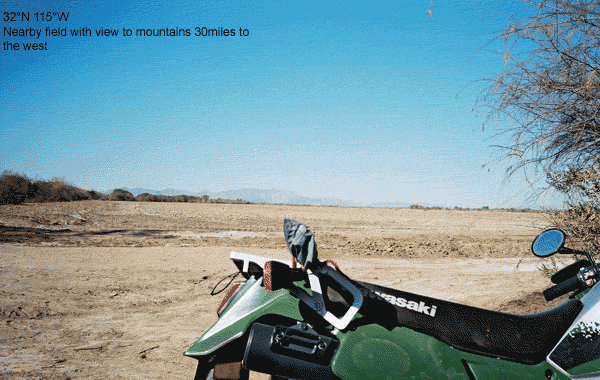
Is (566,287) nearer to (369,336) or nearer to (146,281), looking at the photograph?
(369,336)

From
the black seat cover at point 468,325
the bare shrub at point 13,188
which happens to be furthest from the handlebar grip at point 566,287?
the bare shrub at point 13,188

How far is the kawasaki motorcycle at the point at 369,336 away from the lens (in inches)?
76.0

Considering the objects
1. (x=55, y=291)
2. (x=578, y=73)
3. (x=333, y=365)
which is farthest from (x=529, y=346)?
(x=55, y=291)

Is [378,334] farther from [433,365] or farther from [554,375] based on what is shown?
[554,375]

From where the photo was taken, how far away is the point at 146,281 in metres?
8.14

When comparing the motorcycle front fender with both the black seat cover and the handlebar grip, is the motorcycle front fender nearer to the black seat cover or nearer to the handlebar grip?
the black seat cover

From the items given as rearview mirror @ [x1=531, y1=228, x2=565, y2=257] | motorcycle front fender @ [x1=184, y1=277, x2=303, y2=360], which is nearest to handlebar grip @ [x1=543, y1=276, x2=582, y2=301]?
rearview mirror @ [x1=531, y1=228, x2=565, y2=257]

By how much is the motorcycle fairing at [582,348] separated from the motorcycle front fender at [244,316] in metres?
1.49

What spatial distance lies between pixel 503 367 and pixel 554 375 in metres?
0.34

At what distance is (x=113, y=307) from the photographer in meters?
6.38

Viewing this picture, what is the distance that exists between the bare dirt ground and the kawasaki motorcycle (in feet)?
8.20

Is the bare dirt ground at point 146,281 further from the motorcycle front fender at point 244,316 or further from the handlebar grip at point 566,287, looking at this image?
the handlebar grip at point 566,287

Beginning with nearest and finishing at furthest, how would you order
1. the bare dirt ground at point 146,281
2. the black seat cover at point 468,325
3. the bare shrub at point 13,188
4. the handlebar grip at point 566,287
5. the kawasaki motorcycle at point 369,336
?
the kawasaki motorcycle at point 369,336
the black seat cover at point 468,325
the handlebar grip at point 566,287
the bare dirt ground at point 146,281
the bare shrub at point 13,188

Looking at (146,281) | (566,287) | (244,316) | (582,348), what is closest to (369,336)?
(244,316)
